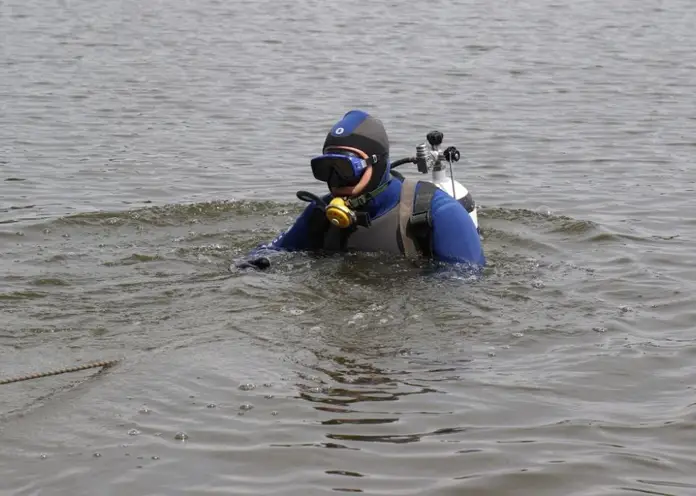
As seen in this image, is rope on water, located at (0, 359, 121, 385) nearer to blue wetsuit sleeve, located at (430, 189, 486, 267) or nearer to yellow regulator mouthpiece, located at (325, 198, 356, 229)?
yellow regulator mouthpiece, located at (325, 198, 356, 229)

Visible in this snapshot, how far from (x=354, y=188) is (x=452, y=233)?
590mm

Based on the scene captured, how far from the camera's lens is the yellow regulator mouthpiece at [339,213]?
6.30 m

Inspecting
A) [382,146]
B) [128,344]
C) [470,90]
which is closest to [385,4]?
[470,90]

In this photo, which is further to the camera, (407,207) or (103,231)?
(103,231)

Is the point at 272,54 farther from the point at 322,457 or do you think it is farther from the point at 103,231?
the point at 322,457

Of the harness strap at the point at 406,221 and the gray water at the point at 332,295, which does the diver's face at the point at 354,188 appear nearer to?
the harness strap at the point at 406,221

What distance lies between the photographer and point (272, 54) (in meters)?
16.1

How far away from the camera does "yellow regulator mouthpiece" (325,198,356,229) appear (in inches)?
248

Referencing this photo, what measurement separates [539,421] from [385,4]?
1721cm

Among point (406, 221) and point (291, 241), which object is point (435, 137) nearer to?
point (406, 221)

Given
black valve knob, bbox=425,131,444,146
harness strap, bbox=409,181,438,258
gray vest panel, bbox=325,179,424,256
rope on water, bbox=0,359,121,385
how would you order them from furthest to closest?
black valve knob, bbox=425,131,444,146 < gray vest panel, bbox=325,179,424,256 < harness strap, bbox=409,181,438,258 < rope on water, bbox=0,359,121,385

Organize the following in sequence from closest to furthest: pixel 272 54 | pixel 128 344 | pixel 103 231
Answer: pixel 128 344 → pixel 103 231 → pixel 272 54

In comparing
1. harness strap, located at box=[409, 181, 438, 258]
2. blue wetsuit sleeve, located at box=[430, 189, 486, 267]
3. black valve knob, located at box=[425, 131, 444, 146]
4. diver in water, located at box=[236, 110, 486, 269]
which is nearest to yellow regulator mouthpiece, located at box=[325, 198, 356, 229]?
diver in water, located at box=[236, 110, 486, 269]

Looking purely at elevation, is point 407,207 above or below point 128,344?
above
